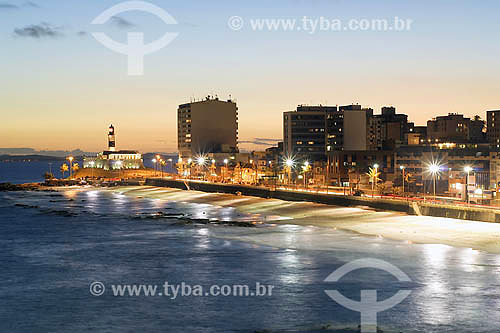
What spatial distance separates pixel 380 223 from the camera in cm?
6469

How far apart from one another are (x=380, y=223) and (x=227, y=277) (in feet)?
102

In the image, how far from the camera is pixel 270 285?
35000 mm

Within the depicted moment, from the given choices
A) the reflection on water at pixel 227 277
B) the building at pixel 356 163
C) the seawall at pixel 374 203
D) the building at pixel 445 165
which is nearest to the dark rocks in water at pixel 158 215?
the reflection on water at pixel 227 277

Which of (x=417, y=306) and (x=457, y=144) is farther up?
(x=457, y=144)

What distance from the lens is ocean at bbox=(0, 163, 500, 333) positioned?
1088 inches

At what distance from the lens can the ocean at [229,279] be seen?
90.7 ft

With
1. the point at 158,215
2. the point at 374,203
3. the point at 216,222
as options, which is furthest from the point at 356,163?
the point at 216,222

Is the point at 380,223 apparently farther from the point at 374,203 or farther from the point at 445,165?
the point at 445,165

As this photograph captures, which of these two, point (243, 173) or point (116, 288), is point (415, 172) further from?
point (116, 288)

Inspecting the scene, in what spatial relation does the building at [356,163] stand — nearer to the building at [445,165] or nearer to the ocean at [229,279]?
the building at [445,165]

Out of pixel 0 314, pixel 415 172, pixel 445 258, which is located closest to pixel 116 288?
pixel 0 314

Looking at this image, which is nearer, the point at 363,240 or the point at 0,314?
the point at 0,314

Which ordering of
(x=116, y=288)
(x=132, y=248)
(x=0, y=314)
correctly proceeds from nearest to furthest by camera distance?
(x=0, y=314) → (x=116, y=288) → (x=132, y=248)

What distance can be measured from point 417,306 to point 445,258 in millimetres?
14621
